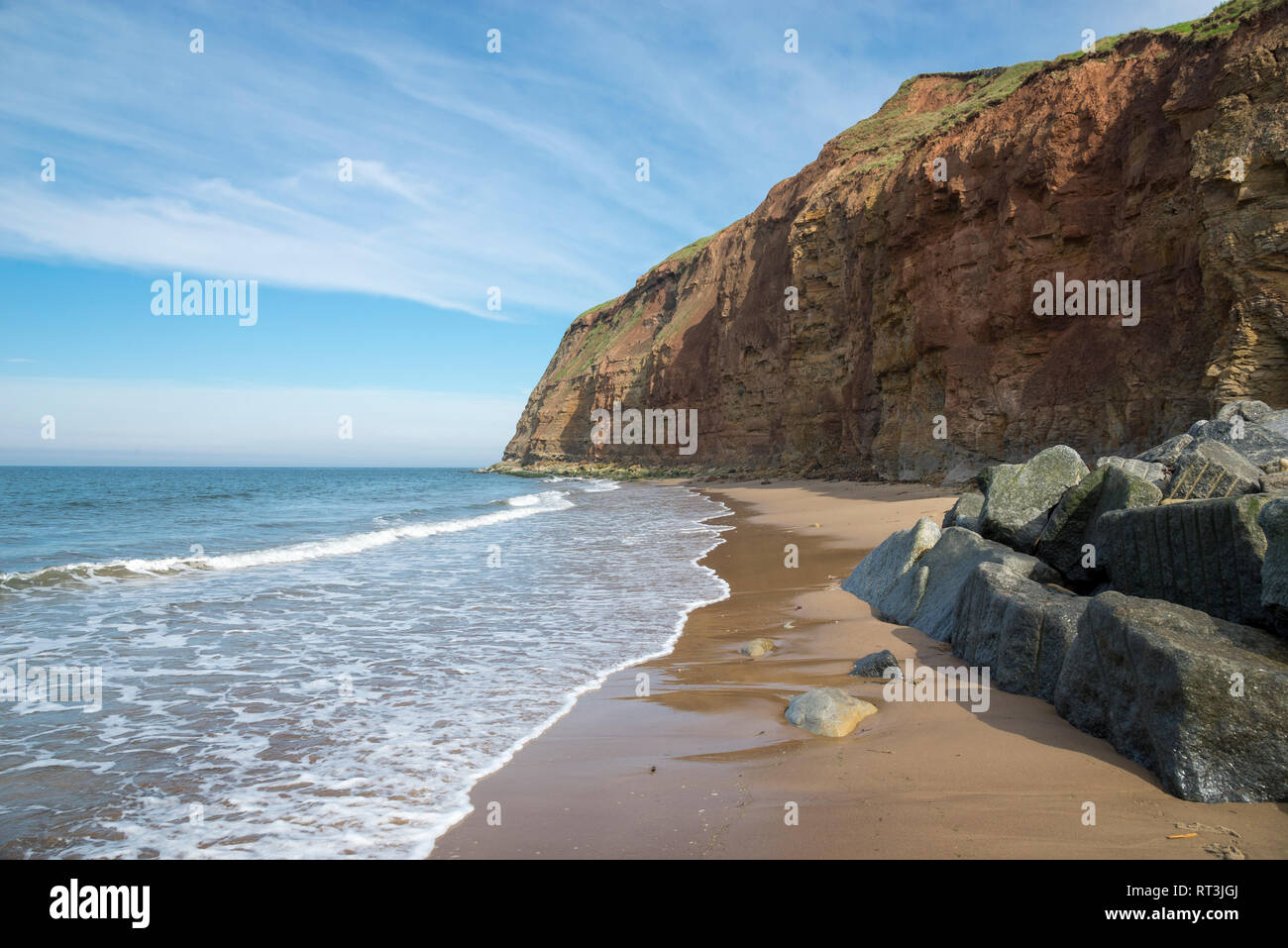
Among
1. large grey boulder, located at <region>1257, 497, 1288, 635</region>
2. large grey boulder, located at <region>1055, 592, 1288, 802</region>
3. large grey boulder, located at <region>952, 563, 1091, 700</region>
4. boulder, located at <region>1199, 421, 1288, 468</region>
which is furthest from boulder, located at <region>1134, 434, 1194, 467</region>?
large grey boulder, located at <region>1055, 592, 1288, 802</region>

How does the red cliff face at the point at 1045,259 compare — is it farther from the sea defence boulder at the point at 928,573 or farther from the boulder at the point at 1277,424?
the sea defence boulder at the point at 928,573

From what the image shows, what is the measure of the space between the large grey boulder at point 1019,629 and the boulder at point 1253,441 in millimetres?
3677

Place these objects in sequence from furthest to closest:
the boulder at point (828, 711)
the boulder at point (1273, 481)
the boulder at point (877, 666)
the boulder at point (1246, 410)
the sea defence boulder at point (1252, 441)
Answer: the boulder at point (1246, 410) → the sea defence boulder at point (1252, 441) → the boulder at point (1273, 481) → the boulder at point (877, 666) → the boulder at point (828, 711)

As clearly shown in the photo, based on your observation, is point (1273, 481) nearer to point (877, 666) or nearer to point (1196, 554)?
point (1196, 554)

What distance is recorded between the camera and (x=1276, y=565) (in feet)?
10.5

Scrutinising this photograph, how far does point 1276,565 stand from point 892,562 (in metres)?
4.34

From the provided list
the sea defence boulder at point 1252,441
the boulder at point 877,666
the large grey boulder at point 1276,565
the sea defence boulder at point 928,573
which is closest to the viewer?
the large grey boulder at point 1276,565

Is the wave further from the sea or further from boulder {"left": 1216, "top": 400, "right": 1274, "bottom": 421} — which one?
boulder {"left": 1216, "top": 400, "right": 1274, "bottom": 421}

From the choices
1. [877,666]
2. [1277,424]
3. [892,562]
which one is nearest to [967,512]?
[892,562]

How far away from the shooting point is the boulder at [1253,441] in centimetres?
703

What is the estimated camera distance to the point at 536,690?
5.50 meters

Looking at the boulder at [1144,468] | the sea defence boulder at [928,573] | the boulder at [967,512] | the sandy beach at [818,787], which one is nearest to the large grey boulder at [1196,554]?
the sea defence boulder at [928,573]

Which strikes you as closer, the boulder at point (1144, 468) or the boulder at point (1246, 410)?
the boulder at point (1144, 468)
